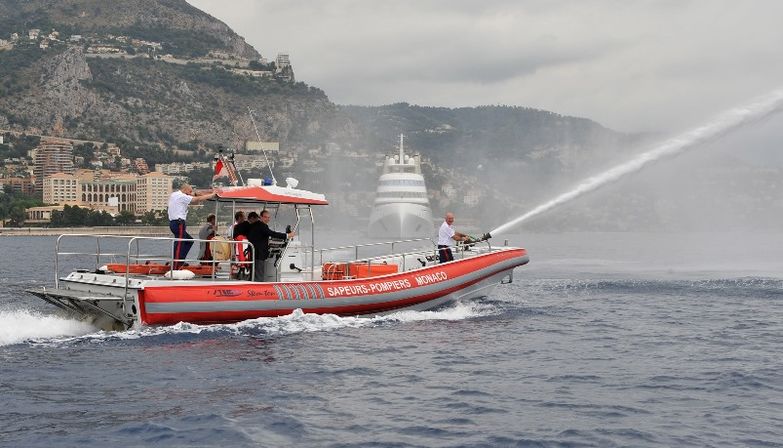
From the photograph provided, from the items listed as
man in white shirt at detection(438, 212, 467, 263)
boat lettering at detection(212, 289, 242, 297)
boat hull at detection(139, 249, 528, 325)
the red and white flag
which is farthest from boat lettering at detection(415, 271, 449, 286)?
the red and white flag

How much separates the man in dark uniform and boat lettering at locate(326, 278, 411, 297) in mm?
1545

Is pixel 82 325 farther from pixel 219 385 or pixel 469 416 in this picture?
pixel 469 416

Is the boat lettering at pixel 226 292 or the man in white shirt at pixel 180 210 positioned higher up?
the man in white shirt at pixel 180 210

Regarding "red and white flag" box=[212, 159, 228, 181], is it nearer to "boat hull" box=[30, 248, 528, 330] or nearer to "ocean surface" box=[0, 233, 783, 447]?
"boat hull" box=[30, 248, 528, 330]

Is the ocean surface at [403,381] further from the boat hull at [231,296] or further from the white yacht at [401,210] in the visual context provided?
the white yacht at [401,210]

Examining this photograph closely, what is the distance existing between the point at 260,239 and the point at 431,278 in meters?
4.75

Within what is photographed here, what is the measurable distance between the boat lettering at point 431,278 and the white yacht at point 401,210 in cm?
7903

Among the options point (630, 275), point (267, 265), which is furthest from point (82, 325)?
point (630, 275)

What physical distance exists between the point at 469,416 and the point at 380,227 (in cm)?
9174

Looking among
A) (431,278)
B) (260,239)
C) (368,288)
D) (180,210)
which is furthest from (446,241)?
(180,210)

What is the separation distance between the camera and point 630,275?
3903cm

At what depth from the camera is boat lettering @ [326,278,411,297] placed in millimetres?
20250

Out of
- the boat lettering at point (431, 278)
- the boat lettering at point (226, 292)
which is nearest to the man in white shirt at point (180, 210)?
the boat lettering at point (226, 292)

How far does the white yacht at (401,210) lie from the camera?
338 ft
